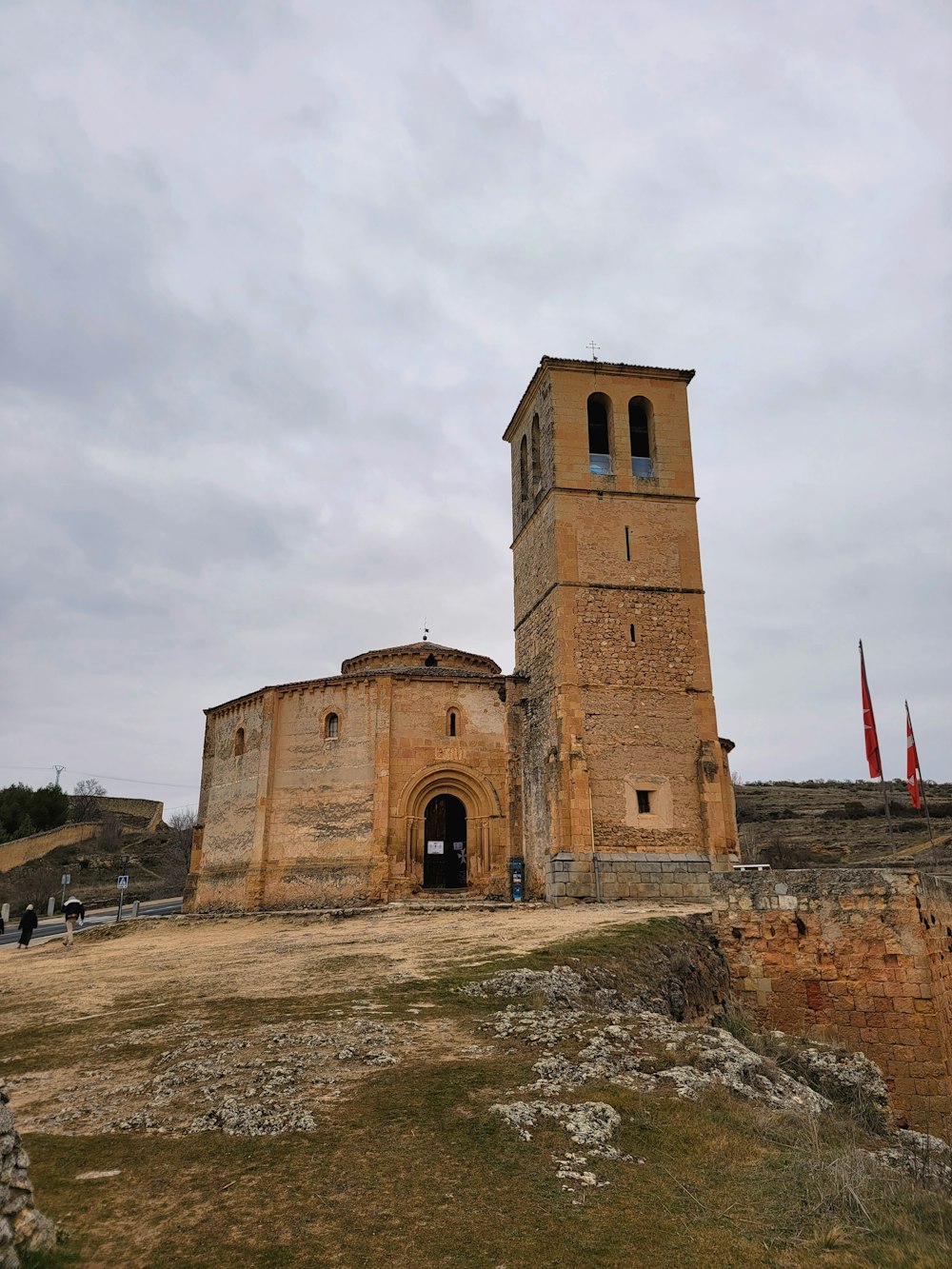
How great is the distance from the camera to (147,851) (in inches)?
2344

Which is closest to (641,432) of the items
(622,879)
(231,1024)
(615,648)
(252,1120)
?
(615,648)

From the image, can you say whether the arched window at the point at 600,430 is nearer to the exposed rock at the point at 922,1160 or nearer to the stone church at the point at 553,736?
the stone church at the point at 553,736

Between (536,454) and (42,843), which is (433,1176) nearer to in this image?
(536,454)

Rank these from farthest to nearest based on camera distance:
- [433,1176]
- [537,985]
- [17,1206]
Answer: [537,985] < [433,1176] < [17,1206]

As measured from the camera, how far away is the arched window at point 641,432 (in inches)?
1028

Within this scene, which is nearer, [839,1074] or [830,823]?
[839,1074]

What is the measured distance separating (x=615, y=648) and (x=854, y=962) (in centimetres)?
1082

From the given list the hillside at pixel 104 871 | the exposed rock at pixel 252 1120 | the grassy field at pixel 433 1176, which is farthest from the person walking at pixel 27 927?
the hillside at pixel 104 871

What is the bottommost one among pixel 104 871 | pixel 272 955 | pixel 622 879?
pixel 272 955

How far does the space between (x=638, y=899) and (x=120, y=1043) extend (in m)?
14.6

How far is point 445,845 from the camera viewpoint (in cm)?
2858

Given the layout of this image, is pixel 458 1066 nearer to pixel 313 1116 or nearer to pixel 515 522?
pixel 313 1116

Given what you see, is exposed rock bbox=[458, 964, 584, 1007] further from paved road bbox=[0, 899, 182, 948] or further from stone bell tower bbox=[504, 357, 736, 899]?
paved road bbox=[0, 899, 182, 948]

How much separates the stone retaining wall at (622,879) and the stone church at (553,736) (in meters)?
0.05
